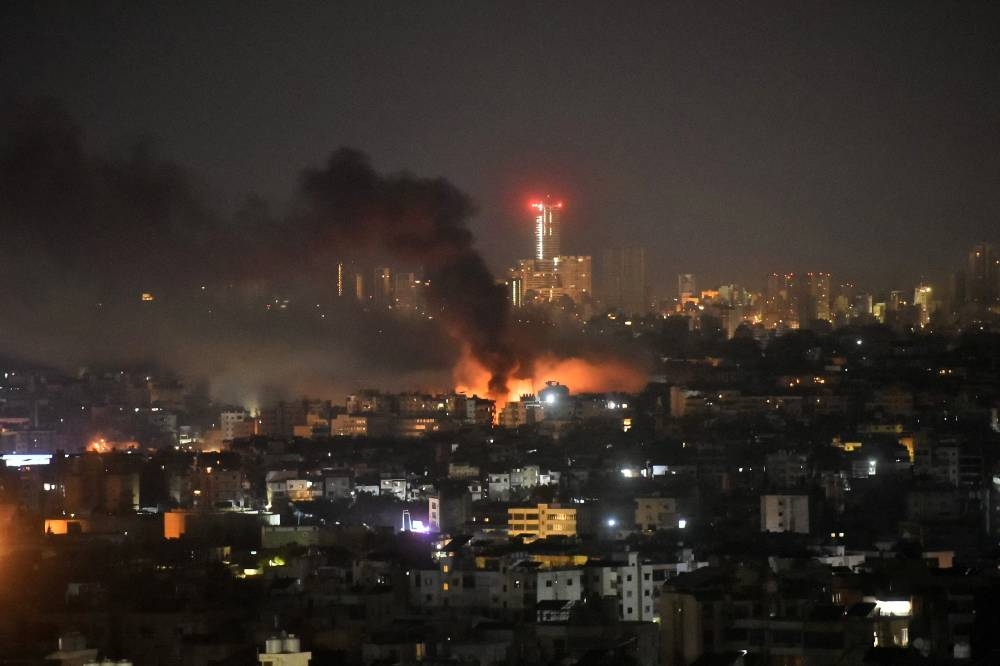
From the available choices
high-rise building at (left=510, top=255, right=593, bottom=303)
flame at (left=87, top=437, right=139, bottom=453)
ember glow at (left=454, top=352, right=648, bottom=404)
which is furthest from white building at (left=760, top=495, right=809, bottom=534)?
high-rise building at (left=510, top=255, right=593, bottom=303)

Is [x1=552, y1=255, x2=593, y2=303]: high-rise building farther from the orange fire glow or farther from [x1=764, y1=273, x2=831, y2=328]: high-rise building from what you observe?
the orange fire glow

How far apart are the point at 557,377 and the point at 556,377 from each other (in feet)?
0.21

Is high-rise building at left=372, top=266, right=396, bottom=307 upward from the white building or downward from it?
upward

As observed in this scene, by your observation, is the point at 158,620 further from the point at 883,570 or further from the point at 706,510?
the point at 706,510

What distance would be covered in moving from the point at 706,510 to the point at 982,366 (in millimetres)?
16872

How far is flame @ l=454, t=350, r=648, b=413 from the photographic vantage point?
1773 inches

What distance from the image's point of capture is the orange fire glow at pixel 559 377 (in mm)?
45062

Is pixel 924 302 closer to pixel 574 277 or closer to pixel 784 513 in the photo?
pixel 574 277

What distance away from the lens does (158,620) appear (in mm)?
20188

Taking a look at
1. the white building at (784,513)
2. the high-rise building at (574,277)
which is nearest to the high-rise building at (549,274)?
the high-rise building at (574,277)

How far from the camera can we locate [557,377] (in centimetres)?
4656

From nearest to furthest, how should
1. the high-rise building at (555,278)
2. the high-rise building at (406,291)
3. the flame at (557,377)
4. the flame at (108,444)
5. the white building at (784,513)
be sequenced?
the white building at (784,513)
the flame at (108,444)
the flame at (557,377)
the high-rise building at (406,291)
the high-rise building at (555,278)

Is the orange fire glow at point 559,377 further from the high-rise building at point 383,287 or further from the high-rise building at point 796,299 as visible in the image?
the high-rise building at point 796,299

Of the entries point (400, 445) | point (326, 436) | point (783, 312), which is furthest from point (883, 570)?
point (783, 312)
